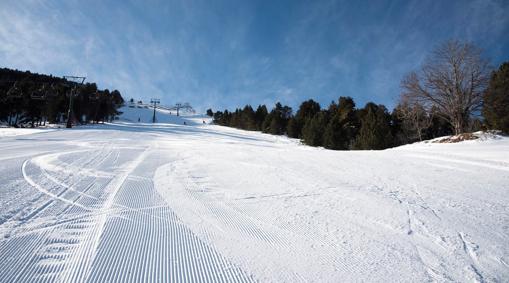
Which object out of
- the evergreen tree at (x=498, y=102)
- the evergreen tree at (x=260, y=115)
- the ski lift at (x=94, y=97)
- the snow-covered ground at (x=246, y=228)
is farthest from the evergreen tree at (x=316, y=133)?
the ski lift at (x=94, y=97)

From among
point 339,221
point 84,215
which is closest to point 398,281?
point 339,221

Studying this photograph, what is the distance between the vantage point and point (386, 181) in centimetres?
589

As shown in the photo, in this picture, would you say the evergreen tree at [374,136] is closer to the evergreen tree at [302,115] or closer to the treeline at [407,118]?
the treeline at [407,118]

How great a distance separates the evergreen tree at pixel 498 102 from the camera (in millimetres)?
15211

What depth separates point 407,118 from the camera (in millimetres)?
21125

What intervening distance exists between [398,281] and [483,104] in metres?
20.4

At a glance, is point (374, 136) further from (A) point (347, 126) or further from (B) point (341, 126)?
(A) point (347, 126)

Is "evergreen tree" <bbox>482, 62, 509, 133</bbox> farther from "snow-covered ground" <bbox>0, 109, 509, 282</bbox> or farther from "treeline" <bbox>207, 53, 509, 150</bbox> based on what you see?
"snow-covered ground" <bbox>0, 109, 509, 282</bbox>

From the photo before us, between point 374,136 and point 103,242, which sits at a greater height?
point 374,136

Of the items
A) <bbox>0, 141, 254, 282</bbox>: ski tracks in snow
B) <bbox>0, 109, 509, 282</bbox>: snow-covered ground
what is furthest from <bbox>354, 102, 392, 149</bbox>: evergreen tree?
<bbox>0, 141, 254, 282</bbox>: ski tracks in snow

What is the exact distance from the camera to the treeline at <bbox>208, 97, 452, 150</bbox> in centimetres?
2725

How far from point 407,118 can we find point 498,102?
6.11m

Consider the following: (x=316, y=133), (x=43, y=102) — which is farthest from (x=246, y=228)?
(x=43, y=102)

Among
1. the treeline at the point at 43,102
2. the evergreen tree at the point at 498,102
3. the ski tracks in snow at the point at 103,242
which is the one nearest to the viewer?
the ski tracks in snow at the point at 103,242
